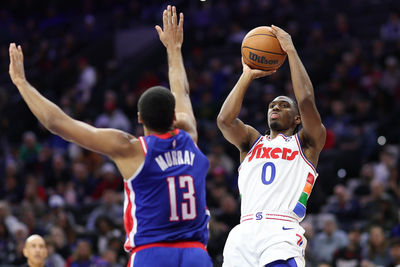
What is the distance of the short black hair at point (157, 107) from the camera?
4734mm

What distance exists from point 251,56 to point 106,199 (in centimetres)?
784

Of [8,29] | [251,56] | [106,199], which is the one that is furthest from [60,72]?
[251,56]

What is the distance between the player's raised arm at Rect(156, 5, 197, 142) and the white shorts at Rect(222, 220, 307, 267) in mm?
1259

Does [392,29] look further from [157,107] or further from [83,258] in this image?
[157,107]

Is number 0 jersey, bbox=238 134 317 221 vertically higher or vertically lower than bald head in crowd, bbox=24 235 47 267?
higher

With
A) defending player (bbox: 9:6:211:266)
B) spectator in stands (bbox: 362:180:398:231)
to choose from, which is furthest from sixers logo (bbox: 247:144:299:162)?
spectator in stands (bbox: 362:180:398:231)

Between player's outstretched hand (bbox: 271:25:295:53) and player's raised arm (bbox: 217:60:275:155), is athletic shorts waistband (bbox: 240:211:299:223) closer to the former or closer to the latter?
player's raised arm (bbox: 217:60:275:155)

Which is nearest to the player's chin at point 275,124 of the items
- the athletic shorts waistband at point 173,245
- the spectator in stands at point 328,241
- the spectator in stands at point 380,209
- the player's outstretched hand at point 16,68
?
the athletic shorts waistband at point 173,245

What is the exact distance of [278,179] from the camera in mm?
6199

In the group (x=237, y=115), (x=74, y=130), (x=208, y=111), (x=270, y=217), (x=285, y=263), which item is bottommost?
(x=285, y=263)

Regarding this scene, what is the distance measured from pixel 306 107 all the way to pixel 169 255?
216 cm

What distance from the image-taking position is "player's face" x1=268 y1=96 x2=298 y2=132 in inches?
257

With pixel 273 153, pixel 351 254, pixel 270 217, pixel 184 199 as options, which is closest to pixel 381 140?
pixel 351 254

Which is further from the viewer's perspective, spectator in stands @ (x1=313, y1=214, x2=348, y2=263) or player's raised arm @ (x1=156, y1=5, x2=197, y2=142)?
spectator in stands @ (x1=313, y1=214, x2=348, y2=263)
